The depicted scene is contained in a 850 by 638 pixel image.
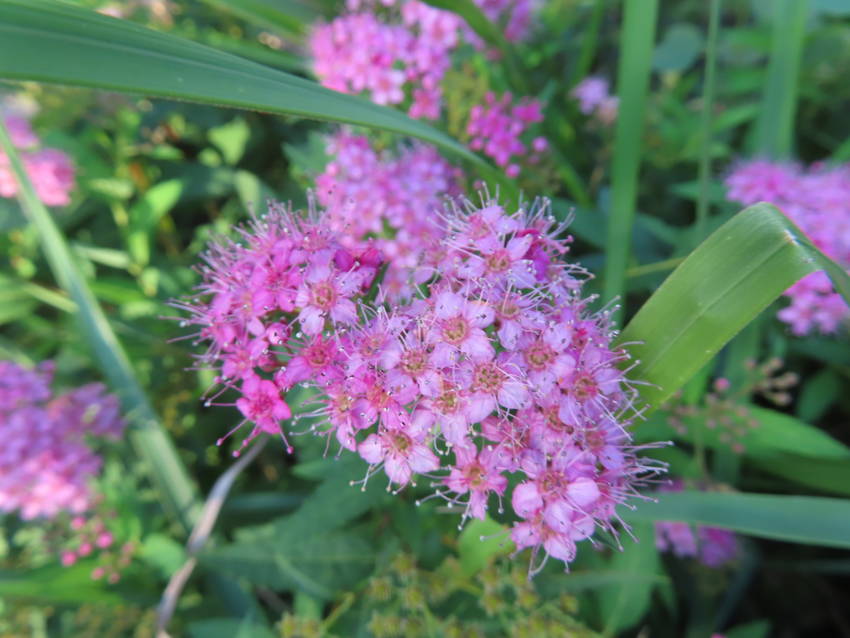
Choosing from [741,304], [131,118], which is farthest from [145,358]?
[741,304]

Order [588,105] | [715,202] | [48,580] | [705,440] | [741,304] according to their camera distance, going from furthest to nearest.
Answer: [588,105] → [715,202] → [48,580] → [705,440] → [741,304]

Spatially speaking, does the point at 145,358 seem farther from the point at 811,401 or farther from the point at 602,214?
the point at 811,401

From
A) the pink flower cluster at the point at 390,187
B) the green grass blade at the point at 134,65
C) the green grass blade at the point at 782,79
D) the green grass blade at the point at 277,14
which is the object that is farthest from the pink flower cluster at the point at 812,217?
the green grass blade at the point at 277,14

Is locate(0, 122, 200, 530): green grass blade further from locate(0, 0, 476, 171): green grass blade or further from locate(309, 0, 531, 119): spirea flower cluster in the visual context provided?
locate(0, 0, 476, 171): green grass blade

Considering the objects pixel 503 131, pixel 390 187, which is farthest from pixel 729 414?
pixel 390 187

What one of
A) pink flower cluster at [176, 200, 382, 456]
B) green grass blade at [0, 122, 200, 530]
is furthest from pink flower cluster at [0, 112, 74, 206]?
pink flower cluster at [176, 200, 382, 456]
